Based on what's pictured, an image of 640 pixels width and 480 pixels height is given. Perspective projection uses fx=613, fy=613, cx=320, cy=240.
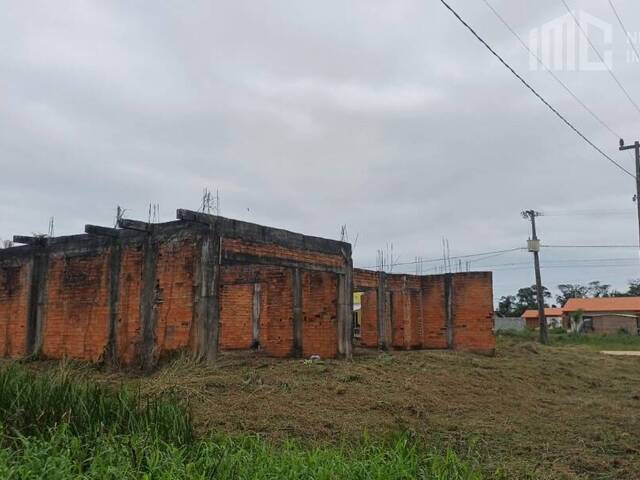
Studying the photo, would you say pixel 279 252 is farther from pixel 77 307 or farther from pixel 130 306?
pixel 77 307

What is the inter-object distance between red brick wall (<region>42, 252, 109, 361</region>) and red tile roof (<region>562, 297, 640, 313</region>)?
151 ft

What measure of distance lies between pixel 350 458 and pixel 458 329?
1473cm

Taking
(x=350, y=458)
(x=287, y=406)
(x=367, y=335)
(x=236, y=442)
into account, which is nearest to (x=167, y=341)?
(x=287, y=406)

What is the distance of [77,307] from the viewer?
1265cm

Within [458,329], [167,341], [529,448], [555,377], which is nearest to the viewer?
[529,448]

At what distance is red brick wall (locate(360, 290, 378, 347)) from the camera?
65.4 ft

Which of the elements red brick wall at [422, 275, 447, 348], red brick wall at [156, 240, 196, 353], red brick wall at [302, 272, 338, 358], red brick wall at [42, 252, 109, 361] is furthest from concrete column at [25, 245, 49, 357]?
red brick wall at [422, 275, 447, 348]

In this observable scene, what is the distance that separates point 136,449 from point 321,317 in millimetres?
9800

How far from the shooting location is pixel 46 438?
16.5 feet

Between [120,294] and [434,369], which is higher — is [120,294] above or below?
above

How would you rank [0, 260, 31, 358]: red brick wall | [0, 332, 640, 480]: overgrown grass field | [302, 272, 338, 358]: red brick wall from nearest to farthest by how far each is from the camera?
[0, 332, 640, 480]: overgrown grass field, [0, 260, 31, 358]: red brick wall, [302, 272, 338, 358]: red brick wall

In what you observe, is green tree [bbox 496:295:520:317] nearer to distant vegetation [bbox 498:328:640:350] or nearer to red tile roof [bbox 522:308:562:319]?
red tile roof [bbox 522:308:562:319]

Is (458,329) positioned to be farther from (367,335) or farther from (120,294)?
(120,294)

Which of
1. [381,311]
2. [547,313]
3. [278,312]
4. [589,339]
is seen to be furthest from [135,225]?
[547,313]
